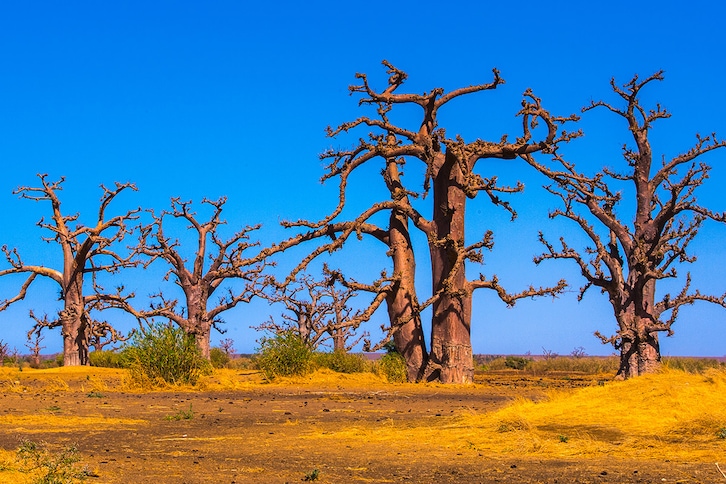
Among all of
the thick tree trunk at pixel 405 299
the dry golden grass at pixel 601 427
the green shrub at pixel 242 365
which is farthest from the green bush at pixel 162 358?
the green shrub at pixel 242 365

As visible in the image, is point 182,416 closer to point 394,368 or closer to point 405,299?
point 405,299

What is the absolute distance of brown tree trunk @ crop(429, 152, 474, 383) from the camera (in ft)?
80.8

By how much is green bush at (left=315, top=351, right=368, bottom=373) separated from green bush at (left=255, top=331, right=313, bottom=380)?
3.07 m

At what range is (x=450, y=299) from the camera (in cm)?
2455

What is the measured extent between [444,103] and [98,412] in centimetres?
1285

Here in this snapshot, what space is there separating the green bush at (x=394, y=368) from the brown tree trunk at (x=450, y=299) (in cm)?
89

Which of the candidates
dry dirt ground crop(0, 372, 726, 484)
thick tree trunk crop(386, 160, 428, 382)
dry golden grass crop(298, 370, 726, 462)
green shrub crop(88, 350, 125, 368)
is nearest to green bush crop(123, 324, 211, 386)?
dry dirt ground crop(0, 372, 726, 484)

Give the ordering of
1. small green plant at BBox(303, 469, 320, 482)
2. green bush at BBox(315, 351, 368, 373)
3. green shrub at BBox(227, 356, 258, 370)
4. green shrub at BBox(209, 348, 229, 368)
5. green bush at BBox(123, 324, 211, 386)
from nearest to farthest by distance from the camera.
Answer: small green plant at BBox(303, 469, 320, 482) < green bush at BBox(123, 324, 211, 386) < green bush at BBox(315, 351, 368, 373) < green shrub at BBox(227, 356, 258, 370) < green shrub at BBox(209, 348, 229, 368)

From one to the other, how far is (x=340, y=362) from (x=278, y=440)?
54.7 feet

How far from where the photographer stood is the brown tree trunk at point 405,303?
25156mm

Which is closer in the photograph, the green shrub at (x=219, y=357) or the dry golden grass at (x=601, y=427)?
the dry golden grass at (x=601, y=427)

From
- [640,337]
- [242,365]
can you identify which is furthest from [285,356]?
[242,365]

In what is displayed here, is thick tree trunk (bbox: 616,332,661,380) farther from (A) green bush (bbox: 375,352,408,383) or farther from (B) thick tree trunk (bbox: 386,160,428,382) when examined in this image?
(A) green bush (bbox: 375,352,408,383)

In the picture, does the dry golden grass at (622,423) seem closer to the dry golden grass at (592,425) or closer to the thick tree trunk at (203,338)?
the dry golden grass at (592,425)
